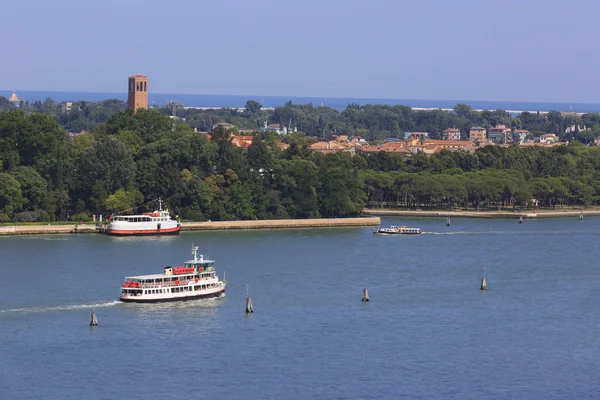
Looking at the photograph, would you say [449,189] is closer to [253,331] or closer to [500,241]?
[500,241]

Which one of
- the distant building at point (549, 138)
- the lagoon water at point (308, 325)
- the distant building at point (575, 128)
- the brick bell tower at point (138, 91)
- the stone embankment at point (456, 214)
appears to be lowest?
the lagoon water at point (308, 325)

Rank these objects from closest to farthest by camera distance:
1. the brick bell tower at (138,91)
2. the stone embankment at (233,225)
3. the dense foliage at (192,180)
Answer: the stone embankment at (233,225) → the dense foliage at (192,180) → the brick bell tower at (138,91)

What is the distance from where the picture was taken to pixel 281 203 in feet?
148

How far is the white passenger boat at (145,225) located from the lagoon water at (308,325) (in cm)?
222

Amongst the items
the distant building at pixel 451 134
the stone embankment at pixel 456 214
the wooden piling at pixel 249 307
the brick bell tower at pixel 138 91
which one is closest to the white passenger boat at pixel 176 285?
the wooden piling at pixel 249 307

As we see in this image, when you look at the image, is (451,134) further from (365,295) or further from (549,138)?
(365,295)

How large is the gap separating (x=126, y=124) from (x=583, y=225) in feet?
57.8

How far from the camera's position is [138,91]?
63844mm

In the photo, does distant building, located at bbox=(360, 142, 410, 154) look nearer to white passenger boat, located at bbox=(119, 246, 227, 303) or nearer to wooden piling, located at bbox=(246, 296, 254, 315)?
white passenger boat, located at bbox=(119, 246, 227, 303)

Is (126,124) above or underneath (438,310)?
above

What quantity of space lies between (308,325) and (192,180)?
62.2 feet

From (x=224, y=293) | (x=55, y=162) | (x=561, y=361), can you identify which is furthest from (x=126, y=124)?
(x=561, y=361)

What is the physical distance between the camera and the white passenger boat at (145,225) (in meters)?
Answer: 39.7

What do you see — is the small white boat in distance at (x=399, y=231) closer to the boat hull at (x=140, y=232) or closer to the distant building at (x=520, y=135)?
the boat hull at (x=140, y=232)
